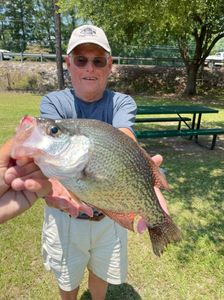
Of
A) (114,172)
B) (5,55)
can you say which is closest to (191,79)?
(5,55)

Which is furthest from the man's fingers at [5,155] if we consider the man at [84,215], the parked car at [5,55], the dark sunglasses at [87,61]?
the parked car at [5,55]

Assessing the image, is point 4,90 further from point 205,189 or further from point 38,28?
point 38,28

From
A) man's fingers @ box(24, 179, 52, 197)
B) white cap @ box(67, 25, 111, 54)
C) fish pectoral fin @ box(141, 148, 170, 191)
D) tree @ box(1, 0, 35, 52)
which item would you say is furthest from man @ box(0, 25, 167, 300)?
tree @ box(1, 0, 35, 52)

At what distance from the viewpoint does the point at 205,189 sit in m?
5.84

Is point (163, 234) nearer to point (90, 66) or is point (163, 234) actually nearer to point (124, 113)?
point (124, 113)

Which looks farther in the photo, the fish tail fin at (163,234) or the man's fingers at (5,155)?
the fish tail fin at (163,234)

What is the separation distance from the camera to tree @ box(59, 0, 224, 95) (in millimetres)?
8086

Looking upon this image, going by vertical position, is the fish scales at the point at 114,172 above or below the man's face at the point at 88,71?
below

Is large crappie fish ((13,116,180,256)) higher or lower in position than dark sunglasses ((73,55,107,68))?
lower

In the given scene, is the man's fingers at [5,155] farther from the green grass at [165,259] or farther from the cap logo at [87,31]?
the green grass at [165,259]

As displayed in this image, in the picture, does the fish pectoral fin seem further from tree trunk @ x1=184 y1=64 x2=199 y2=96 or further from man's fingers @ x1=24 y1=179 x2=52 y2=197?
tree trunk @ x1=184 y1=64 x2=199 y2=96

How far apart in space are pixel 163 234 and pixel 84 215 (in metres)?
0.78

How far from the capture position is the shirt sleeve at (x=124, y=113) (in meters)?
2.36

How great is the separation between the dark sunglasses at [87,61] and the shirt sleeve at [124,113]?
0.89ft
